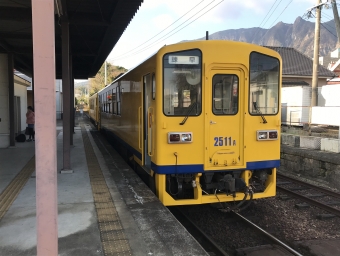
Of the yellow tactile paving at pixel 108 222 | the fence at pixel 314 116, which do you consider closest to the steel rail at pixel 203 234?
the yellow tactile paving at pixel 108 222

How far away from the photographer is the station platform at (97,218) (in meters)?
3.77

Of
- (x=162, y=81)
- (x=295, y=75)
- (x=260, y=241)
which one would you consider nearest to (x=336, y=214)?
(x=260, y=241)

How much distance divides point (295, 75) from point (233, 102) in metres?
25.7

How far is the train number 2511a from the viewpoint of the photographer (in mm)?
5355

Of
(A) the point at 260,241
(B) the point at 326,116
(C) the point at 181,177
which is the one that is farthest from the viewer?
(B) the point at 326,116

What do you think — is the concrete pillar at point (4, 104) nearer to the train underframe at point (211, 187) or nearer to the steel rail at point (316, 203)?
the train underframe at point (211, 187)

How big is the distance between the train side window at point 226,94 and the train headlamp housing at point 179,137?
65 centimetres

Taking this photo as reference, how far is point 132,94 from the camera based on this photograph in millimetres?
7305

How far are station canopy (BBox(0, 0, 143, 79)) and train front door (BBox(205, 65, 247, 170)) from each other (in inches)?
136

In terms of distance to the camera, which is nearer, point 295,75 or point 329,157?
point 329,157

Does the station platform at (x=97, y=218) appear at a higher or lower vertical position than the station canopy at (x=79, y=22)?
lower

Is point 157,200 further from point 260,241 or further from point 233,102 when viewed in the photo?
point 233,102

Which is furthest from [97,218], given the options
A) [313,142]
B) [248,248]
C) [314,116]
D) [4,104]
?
[314,116]

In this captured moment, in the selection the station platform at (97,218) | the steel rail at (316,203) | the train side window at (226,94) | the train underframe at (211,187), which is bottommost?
the steel rail at (316,203)
